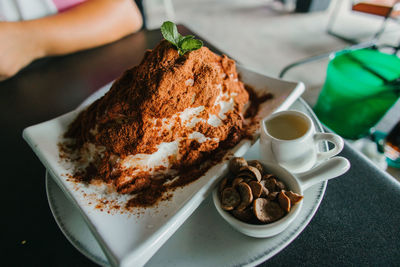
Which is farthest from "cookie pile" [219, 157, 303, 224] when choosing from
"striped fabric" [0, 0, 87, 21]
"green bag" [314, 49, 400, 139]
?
"striped fabric" [0, 0, 87, 21]

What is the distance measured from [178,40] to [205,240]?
0.54m

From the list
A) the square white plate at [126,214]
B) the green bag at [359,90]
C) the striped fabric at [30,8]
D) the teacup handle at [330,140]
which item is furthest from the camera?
the striped fabric at [30,8]

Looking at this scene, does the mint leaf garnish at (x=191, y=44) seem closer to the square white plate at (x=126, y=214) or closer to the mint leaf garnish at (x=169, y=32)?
the mint leaf garnish at (x=169, y=32)

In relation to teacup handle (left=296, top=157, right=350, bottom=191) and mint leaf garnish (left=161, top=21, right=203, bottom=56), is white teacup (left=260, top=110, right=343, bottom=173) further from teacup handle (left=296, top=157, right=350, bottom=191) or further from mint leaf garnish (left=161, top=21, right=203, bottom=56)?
mint leaf garnish (left=161, top=21, right=203, bottom=56)

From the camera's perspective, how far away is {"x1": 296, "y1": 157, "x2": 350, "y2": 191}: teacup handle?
60cm

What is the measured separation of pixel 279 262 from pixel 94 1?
1511 mm

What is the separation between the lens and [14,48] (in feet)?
3.84

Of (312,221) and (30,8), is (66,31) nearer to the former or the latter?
(30,8)

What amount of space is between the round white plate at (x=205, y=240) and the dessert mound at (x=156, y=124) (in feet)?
0.41

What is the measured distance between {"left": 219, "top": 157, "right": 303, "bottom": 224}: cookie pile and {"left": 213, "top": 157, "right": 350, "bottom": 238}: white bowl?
12 mm

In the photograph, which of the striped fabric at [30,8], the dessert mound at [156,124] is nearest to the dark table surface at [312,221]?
the dessert mound at [156,124]

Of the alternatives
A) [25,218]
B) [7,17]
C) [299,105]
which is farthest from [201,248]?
[7,17]

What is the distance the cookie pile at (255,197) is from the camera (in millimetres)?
562

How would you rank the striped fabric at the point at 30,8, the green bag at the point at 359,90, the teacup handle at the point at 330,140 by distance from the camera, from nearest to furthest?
the teacup handle at the point at 330,140
the green bag at the point at 359,90
the striped fabric at the point at 30,8
